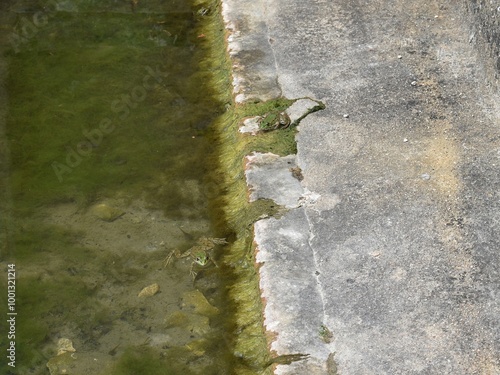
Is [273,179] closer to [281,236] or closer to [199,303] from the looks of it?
[281,236]

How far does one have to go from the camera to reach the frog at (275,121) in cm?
432

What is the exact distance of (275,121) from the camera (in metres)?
4.34

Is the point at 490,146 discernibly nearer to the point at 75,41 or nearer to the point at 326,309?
the point at 326,309

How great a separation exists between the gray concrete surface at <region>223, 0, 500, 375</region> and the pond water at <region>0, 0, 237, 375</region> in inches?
14.0

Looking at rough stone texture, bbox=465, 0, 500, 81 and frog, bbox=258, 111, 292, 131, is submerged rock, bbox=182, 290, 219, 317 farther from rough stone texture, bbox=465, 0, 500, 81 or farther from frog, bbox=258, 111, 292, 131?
rough stone texture, bbox=465, 0, 500, 81

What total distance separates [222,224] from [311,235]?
1.64ft

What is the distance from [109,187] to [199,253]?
26.1 inches

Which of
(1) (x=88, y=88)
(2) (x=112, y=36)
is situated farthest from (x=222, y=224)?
(2) (x=112, y=36)

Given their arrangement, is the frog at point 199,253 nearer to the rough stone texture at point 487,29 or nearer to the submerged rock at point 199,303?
the submerged rock at point 199,303

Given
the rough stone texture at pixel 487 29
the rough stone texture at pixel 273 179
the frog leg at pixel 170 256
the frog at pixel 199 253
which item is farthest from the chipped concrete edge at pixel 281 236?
the rough stone texture at pixel 487 29

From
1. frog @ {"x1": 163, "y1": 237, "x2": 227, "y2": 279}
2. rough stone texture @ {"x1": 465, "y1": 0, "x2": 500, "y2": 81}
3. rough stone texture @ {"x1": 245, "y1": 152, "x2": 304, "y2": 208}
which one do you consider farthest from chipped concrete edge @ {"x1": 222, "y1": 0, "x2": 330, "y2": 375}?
rough stone texture @ {"x1": 465, "y1": 0, "x2": 500, "y2": 81}

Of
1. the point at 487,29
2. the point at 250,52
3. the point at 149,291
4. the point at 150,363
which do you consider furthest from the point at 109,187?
the point at 487,29

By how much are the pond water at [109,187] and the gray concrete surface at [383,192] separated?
356 mm

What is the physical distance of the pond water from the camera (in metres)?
3.50
